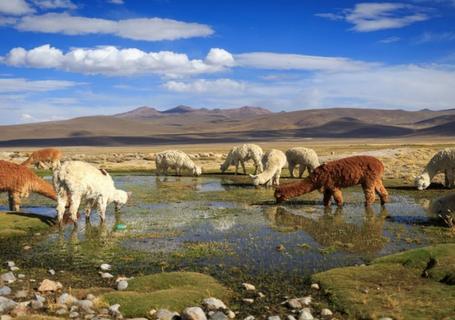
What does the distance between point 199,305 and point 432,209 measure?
11.6 meters

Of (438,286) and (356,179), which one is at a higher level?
(356,179)

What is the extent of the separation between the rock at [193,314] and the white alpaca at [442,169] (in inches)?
786

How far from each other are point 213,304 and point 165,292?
3.65ft

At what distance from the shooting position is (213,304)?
32.1ft

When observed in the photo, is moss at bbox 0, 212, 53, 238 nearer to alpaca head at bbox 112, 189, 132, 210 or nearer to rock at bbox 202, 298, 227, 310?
alpaca head at bbox 112, 189, 132, 210

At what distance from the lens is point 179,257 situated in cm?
1364

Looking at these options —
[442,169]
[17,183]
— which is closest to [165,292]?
[17,183]

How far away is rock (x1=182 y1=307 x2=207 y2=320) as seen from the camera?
8.98 m

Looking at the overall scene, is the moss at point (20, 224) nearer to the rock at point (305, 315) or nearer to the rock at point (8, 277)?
the rock at point (8, 277)

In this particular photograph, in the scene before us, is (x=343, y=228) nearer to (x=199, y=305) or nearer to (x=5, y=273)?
(x=199, y=305)

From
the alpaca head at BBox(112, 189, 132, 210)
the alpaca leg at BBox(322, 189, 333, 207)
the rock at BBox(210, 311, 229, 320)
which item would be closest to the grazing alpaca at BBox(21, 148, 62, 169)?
the alpaca head at BBox(112, 189, 132, 210)

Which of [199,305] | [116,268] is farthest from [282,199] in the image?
[199,305]

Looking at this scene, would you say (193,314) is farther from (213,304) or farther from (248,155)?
(248,155)

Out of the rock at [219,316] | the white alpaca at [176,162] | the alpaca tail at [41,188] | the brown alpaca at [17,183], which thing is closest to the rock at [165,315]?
the rock at [219,316]
